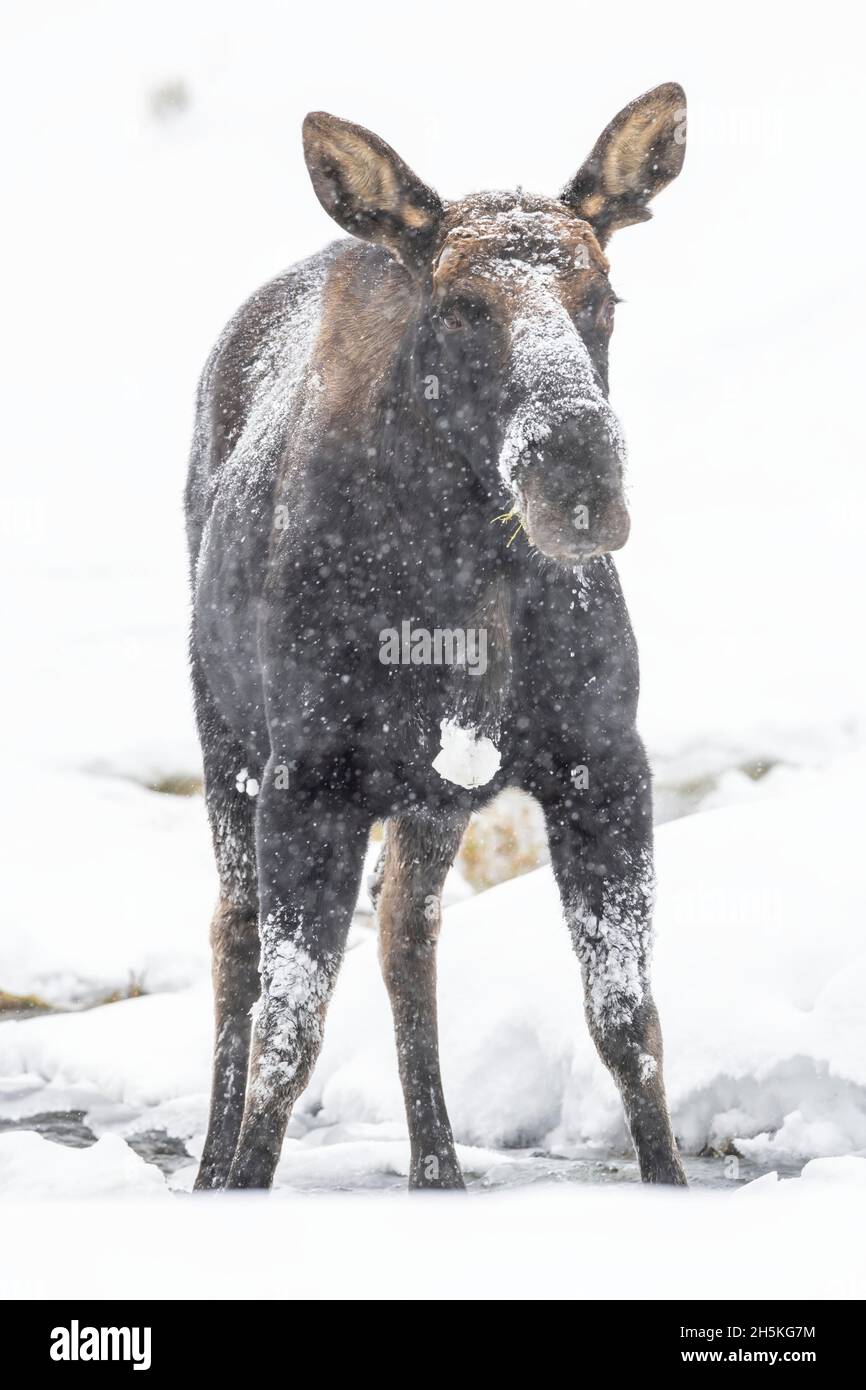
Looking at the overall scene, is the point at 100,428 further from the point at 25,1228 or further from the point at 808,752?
the point at 25,1228

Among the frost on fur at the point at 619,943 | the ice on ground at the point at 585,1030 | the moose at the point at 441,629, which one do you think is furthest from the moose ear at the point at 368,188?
the ice on ground at the point at 585,1030

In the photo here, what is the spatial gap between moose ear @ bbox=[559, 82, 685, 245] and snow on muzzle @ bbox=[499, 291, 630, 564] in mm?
687

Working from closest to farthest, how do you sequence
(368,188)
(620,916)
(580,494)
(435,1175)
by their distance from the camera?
(580,494) → (368,188) → (620,916) → (435,1175)

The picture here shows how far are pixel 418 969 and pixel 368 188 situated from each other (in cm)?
236

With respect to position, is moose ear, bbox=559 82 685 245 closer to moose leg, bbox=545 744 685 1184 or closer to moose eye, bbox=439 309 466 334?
moose eye, bbox=439 309 466 334

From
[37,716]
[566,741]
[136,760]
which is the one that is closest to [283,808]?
[566,741]

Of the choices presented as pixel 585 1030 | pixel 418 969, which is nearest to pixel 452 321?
pixel 418 969

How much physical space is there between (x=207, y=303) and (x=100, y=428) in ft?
6.04

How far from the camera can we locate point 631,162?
379 centimetres

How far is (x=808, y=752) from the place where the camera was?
8.52 m

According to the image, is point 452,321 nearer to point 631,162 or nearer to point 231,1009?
point 631,162
